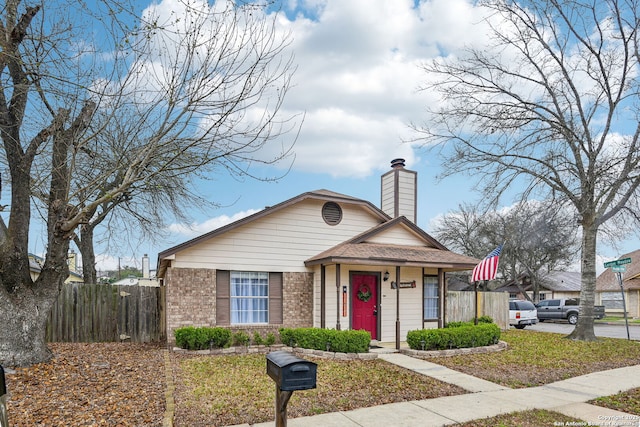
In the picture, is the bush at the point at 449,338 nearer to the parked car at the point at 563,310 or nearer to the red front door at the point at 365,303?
the red front door at the point at 365,303

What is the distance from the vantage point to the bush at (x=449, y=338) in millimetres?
11984

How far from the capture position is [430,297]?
50.1 ft

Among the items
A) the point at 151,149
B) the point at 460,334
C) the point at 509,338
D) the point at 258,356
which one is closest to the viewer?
the point at 151,149

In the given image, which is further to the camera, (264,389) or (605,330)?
(605,330)

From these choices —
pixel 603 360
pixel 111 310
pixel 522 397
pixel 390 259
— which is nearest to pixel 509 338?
pixel 603 360

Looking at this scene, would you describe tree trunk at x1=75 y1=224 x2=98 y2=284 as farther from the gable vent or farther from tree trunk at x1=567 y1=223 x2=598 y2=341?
tree trunk at x1=567 y1=223 x2=598 y2=341

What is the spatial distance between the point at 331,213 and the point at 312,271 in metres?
1.95

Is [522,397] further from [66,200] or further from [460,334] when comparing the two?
[66,200]

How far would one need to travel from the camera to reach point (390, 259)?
41.7 ft

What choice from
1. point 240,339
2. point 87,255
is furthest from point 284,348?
point 87,255

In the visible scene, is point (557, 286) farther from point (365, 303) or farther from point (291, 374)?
point (291, 374)

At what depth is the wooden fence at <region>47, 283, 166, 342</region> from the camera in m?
13.8

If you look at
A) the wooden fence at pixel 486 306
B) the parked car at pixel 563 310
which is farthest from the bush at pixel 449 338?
the parked car at pixel 563 310

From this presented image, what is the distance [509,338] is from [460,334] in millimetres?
4766
